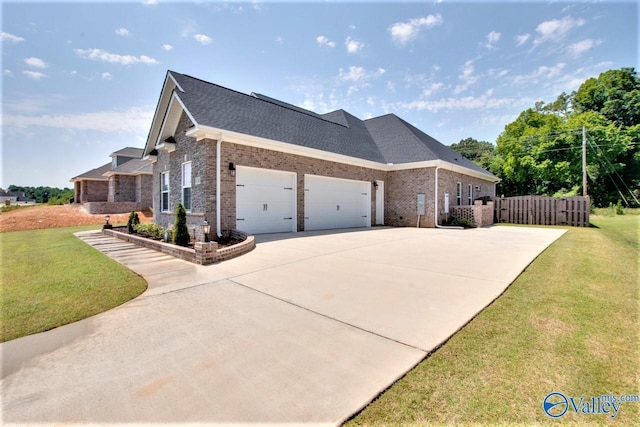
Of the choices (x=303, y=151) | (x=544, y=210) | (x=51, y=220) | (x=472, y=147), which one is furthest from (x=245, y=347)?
(x=472, y=147)

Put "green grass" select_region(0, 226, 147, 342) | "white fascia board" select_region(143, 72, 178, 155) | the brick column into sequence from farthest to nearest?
"white fascia board" select_region(143, 72, 178, 155), the brick column, "green grass" select_region(0, 226, 147, 342)

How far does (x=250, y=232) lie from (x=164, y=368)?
8.52 metres

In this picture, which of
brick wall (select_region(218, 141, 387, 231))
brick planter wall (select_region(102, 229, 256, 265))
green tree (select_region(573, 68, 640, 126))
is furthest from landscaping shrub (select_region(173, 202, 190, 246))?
green tree (select_region(573, 68, 640, 126))

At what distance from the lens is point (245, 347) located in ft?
9.18

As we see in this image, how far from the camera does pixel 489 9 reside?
11.6 metres

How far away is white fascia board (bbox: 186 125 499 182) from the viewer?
947 cm

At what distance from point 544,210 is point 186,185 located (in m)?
20.2

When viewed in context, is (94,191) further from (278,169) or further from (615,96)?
(615,96)

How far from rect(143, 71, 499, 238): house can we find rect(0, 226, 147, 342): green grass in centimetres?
325

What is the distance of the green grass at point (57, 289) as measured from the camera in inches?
137

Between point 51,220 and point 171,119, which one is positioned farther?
point 51,220

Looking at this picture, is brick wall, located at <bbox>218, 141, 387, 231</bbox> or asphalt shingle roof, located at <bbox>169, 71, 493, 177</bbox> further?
asphalt shingle roof, located at <bbox>169, 71, 493, 177</bbox>

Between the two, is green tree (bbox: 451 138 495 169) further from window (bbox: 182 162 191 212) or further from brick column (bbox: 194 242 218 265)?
brick column (bbox: 194 242 218 265)

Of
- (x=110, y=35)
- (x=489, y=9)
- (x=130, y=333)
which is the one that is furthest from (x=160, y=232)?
(x=489, y=9)
